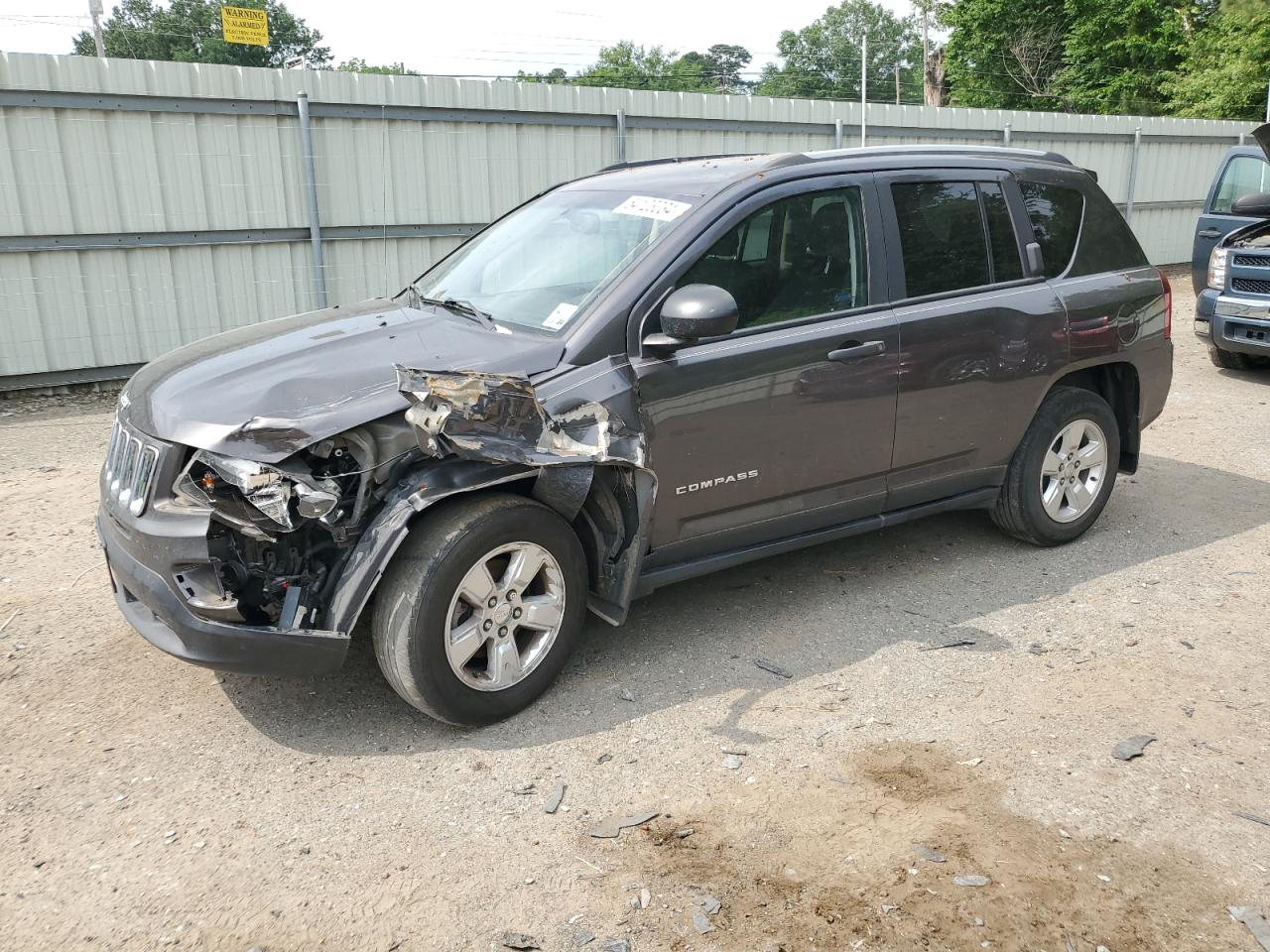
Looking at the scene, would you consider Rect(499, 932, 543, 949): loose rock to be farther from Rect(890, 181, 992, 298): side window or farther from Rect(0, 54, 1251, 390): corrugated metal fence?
Rect(0, 54, 1251, 390): corrugated metal fence

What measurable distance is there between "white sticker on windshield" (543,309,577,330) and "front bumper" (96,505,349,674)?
53.6 inches

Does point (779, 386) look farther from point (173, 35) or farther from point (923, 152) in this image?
point (173, 35)

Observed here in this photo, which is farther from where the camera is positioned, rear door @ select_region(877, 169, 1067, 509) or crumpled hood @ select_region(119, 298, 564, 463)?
rear door @ select_region(877, 169, 1067, 509)

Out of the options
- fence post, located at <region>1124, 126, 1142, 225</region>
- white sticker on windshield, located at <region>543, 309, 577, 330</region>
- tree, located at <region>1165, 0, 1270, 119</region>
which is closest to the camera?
white sticker on windshield, located at <region>543, 309, 577, 330</region>

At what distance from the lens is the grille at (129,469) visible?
3.42 m

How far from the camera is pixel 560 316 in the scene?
3.96 meters

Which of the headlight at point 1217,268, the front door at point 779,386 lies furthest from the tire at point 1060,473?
the headlight at point 1217,268

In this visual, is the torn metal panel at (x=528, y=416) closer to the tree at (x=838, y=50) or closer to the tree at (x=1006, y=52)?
the tree at (x=1006, y=52)

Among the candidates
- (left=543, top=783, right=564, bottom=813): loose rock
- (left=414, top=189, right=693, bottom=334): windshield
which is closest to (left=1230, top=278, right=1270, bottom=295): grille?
(left=414, top=189, right=693, bottom=334): windshield

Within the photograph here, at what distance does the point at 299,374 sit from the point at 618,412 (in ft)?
3.64

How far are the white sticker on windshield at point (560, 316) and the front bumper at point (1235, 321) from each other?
7.56m

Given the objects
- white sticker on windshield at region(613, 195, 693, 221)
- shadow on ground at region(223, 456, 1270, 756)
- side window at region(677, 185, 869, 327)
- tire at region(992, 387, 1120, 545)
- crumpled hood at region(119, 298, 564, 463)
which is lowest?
shadow on ground at region(223, 456, 1270, 756)

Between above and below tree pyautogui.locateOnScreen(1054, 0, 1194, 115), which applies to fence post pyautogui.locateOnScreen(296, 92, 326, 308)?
below

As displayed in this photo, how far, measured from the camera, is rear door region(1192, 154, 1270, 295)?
413 inches
